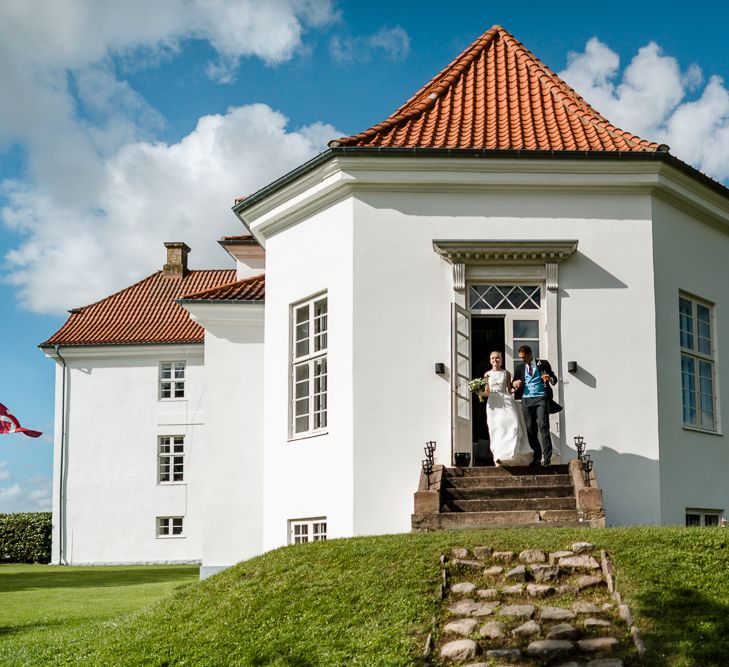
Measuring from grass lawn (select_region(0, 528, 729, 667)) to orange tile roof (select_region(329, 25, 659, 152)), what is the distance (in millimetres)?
6646

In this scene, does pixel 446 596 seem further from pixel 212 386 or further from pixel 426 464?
pixel 212 386

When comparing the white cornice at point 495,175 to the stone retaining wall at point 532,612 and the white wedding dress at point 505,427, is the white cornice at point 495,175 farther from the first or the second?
the stone retaining wall at point 532,612

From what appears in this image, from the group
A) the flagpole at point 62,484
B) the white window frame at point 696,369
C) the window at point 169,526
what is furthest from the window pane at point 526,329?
the flagpole at point 62,484

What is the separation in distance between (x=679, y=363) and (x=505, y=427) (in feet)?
10.9

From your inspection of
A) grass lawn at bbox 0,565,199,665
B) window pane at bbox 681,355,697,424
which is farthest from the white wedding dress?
grass lawn at bbox 0,565,199,665

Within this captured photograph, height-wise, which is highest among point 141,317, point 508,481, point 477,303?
point 141,317

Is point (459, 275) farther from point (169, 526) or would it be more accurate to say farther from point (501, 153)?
point (169, 526)

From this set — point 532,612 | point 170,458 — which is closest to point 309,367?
point 532,612

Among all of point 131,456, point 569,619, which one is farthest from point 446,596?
point 131,456

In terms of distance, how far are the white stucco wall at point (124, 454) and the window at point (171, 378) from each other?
23 centimetres

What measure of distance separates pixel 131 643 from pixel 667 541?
5774 millimetres

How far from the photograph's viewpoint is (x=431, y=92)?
18.1 m

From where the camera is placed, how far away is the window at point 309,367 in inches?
642

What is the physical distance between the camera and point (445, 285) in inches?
607
